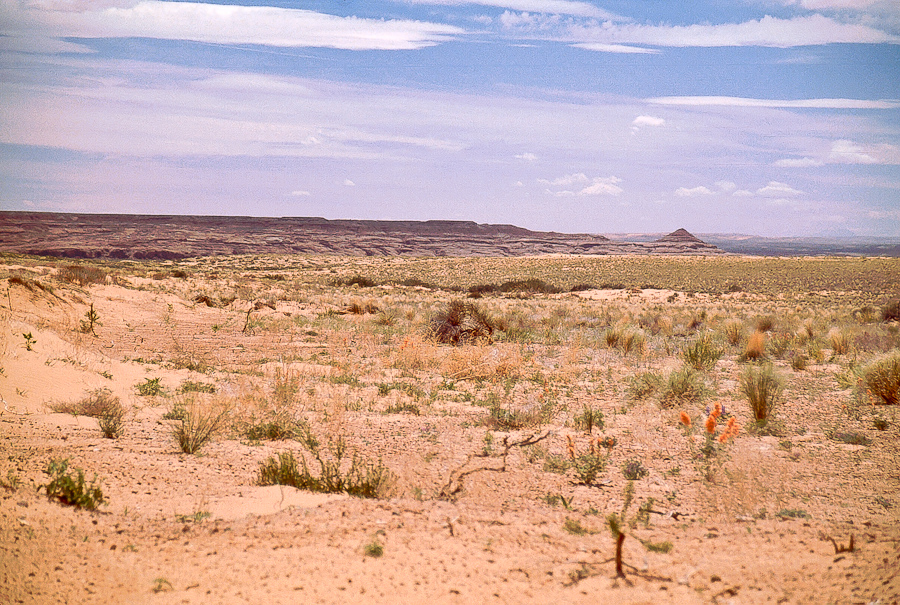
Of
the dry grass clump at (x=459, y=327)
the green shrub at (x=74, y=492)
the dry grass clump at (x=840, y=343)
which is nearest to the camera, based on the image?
the green shrub at (x=74, y=492)

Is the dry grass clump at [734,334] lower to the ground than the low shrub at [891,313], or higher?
lower

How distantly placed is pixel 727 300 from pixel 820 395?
27409mm

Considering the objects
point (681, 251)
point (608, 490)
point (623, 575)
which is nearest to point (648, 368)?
point (608, 490)

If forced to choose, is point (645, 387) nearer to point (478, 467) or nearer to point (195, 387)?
point (478, 467)

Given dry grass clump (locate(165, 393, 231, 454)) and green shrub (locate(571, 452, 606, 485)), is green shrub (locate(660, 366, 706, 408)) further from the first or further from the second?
dry grass clump (locate(165, 393, 231, 454))

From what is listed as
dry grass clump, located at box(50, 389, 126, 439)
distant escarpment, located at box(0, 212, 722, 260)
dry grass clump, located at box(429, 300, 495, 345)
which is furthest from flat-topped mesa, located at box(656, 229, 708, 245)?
dry grass clump, located at box(50, 389, 126, 439)

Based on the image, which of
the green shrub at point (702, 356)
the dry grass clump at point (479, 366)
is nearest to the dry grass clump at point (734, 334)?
the green shrub at point (702, 356)

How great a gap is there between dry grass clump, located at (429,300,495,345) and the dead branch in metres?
7.11

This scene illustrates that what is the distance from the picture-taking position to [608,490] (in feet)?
19.0

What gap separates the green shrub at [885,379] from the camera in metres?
8.61

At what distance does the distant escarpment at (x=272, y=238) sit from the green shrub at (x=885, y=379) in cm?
8901

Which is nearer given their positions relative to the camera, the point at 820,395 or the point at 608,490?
the point at 608,490

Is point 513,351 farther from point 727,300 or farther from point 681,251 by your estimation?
point 681,251

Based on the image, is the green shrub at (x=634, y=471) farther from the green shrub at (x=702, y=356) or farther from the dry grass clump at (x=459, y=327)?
the dry grass clump at (x=459, y=327)
